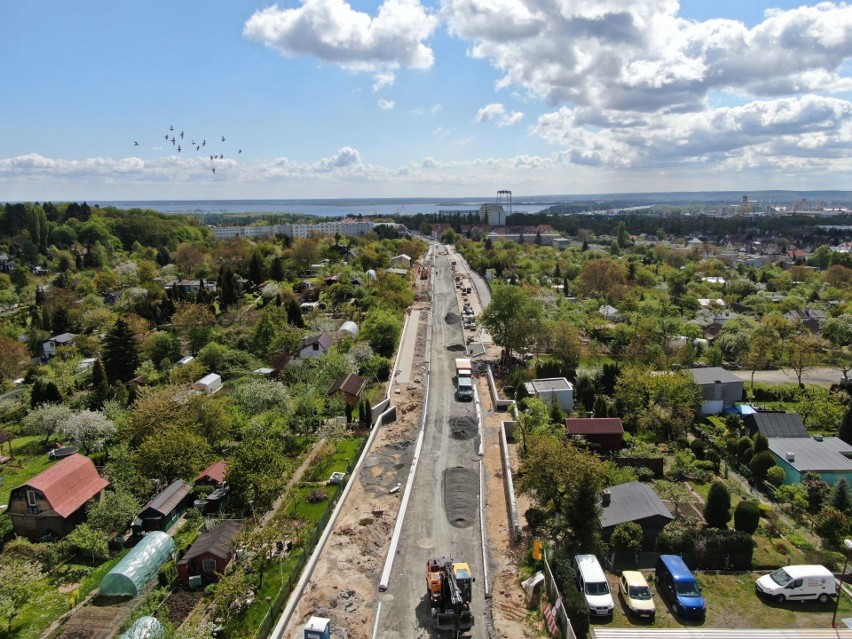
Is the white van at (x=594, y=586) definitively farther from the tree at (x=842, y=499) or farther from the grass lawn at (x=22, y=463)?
the grass lawn at (x=22, y=463)

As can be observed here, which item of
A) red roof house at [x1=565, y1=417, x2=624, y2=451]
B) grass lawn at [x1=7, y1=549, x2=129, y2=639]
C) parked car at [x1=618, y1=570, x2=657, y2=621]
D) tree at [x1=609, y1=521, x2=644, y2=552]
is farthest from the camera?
red roof house at [x1=565, y1=417, x2=624, y2=451]

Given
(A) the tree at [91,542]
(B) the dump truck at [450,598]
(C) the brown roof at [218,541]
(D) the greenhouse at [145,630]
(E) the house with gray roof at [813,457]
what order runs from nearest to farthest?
(D) the greenhouse at [145,630]
(B) the dump truck at [450,598]
(C) the brown roof at [218,541]
(A) the tree at [91,542]
(E) the house with gray roof at [813,457]

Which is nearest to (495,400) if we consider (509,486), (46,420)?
(509,486)

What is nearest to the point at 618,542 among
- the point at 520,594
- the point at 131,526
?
the point at 520,594

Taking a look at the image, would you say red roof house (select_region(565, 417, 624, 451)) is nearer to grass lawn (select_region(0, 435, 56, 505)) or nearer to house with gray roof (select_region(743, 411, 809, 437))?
house with gray roof (select_region(743, 411, 809, 437))

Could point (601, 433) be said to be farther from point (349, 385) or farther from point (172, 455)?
point (172, 455)

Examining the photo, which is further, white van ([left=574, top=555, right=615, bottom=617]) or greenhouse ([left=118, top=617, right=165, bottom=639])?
white van ([left=574, top=555, right=615, bottom=617])

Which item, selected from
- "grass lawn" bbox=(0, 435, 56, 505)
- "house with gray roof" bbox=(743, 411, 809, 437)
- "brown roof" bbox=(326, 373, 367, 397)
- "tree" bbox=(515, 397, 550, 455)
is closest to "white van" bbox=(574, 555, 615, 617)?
"tree" bbox=(515, 397, 550, 455)

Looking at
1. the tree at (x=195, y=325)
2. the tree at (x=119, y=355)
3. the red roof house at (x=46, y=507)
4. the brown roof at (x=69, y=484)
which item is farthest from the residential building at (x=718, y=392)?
the tree at (x=119, y=355)
